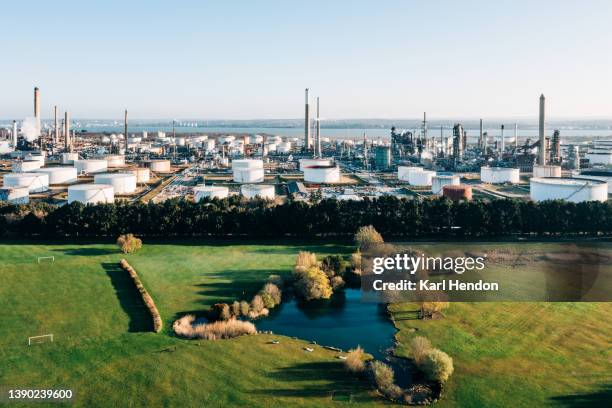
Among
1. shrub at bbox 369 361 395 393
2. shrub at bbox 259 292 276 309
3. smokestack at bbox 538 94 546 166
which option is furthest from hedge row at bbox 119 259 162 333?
smokestack at bbox 538 94 546 166

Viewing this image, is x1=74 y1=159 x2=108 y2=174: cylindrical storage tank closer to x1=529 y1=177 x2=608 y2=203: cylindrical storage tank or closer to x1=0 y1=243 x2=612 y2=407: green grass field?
x1=0 y1=243 x2=612 y2=407: green grass field

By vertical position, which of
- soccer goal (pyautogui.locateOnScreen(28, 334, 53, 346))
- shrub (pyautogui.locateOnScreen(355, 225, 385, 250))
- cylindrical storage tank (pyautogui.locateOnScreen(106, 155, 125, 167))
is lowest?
soccer goal (pyautogui.locateOnScreen(28, 334, 53, 346))

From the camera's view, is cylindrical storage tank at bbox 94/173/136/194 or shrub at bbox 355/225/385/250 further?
cylindrical storage tank at bbox 94/173/136/194

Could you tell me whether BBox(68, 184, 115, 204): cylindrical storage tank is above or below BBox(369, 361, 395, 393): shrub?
above

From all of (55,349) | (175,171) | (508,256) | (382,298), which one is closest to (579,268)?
(508,256)

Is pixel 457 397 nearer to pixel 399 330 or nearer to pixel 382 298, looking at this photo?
pixel 399 330

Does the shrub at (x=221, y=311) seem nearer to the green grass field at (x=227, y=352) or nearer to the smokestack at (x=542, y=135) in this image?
the green grass field at (x=227, y=352)

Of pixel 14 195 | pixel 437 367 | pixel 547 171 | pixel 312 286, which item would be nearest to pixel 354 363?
pixel 437 367
